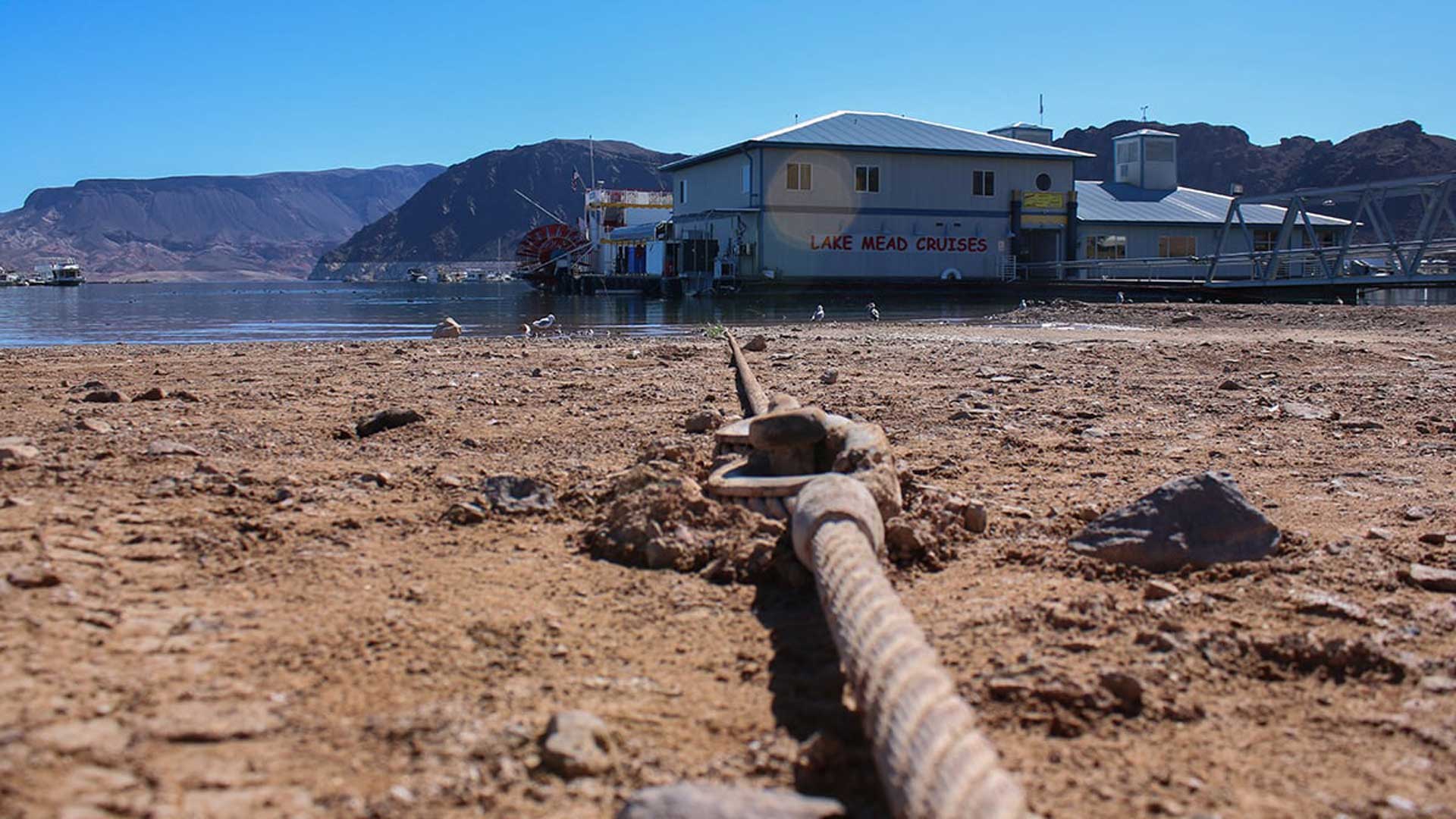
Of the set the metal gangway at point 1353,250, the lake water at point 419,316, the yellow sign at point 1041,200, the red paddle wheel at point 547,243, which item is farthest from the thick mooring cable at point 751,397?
the red paddle wheel at point 547,243

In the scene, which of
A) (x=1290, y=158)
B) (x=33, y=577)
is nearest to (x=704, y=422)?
(x=33, y=577)

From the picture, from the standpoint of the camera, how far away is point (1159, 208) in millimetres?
42906

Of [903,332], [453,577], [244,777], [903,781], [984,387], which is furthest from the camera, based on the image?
[903,332]

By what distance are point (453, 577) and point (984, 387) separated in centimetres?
509

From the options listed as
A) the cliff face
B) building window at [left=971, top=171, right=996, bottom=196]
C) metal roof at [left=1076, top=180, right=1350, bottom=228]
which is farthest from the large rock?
the cliff face

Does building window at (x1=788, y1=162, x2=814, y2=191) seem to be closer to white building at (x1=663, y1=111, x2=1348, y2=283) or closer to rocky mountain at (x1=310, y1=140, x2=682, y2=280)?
white building at (x1=663, y1=111, x2=1348, y2=283)

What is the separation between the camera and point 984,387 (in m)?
7.61

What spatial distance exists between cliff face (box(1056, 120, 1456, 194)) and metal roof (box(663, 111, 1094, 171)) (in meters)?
56.3

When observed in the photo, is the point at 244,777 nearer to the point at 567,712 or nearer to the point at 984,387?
the point at 567,712

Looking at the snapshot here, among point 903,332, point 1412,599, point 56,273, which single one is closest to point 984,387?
point 1412,599

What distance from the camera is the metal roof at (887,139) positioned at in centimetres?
3650

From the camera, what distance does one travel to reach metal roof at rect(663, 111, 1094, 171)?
36.5 metres

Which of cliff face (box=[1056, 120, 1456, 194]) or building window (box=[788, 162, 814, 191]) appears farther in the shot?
cliff face (box=[1056, 120, 1456, 194])

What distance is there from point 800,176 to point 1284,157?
92738 millimetres
